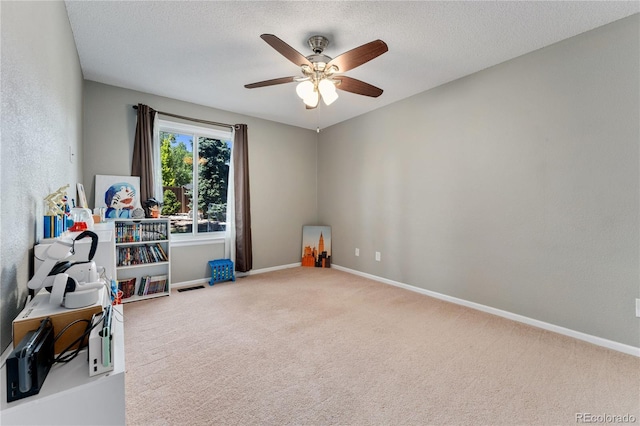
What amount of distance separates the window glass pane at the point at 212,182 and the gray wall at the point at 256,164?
13.3 inches

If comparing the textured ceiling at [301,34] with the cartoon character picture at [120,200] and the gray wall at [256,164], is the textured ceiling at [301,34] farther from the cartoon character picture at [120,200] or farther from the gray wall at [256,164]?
the cartoon character picture at [120,200]

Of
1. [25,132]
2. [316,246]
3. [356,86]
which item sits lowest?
[316,246]

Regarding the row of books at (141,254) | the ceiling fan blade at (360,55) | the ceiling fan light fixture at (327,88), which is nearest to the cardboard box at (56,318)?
the ceiling fan light fixture at (327,88)

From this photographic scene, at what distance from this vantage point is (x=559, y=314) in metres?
2.46

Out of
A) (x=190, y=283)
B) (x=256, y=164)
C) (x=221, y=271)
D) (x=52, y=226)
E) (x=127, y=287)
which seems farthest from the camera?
(x=256, y=164)

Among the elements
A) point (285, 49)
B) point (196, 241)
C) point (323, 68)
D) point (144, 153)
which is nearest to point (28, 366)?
point (285, 49)

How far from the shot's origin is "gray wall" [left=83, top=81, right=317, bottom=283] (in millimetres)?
3266

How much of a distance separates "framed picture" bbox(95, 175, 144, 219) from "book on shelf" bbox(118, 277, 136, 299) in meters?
0.76

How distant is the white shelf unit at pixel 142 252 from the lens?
3229mm

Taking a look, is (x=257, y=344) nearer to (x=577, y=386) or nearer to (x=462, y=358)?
(x=462, y=358)

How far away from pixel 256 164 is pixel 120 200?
6.25 feet

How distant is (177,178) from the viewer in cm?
389

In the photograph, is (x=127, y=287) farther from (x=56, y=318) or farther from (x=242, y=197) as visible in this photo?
(x=56, y=318)

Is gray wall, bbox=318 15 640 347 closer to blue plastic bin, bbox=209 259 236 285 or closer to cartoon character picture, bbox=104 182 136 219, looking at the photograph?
blue plastic bin, bbox=209 259 236 285
